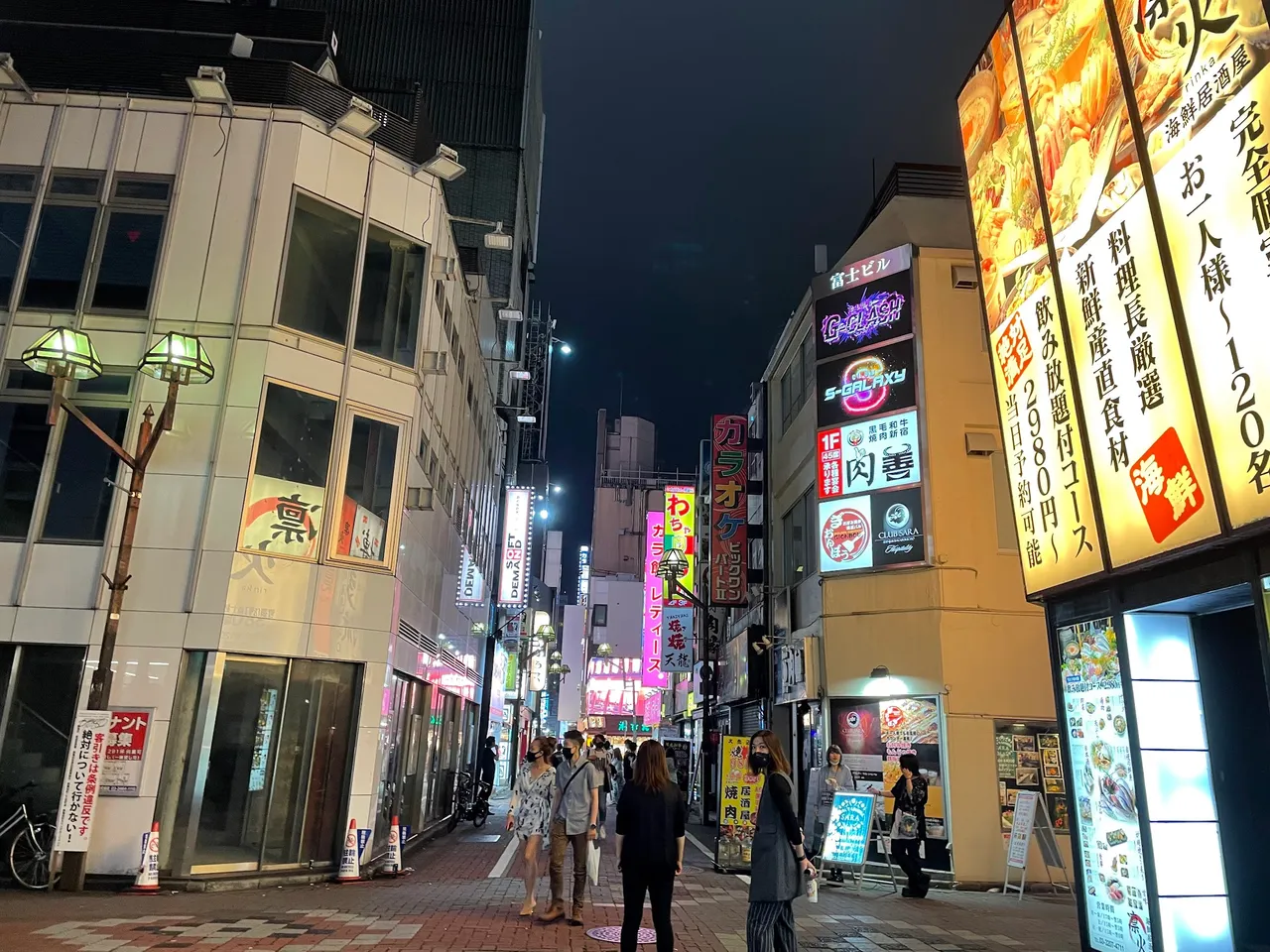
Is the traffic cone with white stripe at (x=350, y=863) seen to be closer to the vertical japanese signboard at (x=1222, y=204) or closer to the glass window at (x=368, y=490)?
the glass window at (x=368, y=490)

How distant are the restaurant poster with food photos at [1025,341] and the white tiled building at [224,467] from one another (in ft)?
29.6

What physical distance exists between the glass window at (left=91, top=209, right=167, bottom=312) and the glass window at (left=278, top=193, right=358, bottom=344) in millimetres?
1998

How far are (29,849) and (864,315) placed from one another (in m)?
15.9

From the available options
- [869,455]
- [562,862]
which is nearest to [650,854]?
[562,862]

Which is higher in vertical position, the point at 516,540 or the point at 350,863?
the point at 516,540

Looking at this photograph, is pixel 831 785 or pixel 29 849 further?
pixel 831 785

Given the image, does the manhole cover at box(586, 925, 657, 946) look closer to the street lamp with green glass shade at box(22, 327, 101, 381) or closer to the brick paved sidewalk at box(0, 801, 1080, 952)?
the brick paved sidewalk at box(0, 801, 1080, 952)

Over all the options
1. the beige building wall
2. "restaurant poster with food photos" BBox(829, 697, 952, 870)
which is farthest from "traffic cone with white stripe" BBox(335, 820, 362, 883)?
the beige building wall

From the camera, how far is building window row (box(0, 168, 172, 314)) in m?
12.8

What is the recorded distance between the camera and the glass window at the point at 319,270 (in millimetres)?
13156

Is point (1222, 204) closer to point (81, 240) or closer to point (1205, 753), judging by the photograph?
point (1205, 753)

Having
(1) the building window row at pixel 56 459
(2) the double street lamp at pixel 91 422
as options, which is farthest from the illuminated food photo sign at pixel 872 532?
(1) the building window row at pixel 56 459

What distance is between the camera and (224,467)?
12.1m

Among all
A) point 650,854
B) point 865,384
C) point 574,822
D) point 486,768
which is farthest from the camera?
point 486,768
